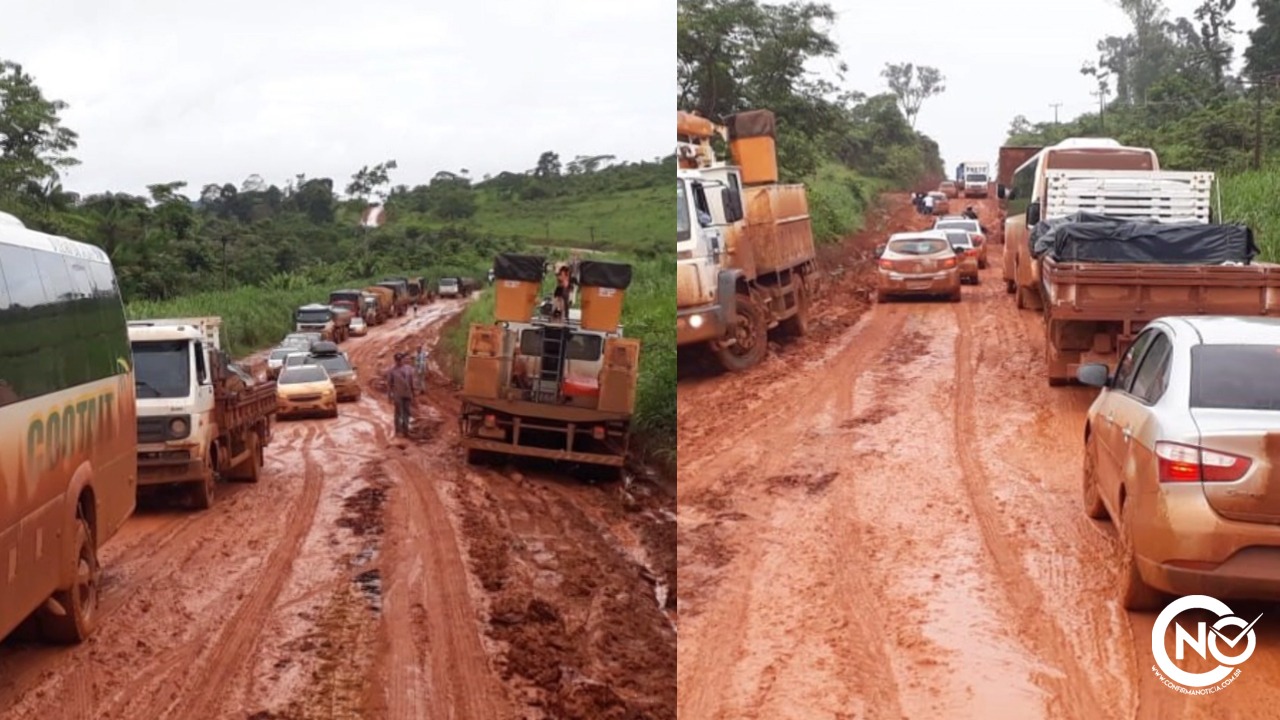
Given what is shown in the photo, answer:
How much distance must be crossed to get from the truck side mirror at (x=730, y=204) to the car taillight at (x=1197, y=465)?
9.83 m

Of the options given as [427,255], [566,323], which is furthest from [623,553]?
[427,255]

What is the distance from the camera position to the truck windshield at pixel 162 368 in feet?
49.6

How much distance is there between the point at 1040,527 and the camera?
8633mm

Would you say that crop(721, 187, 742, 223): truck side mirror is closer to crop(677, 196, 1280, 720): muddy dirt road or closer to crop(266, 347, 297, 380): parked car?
crop(677, 196, 1280, 720): muddy dirt road

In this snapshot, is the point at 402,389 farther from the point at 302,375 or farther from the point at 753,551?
the point at 753,551

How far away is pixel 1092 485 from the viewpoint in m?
8.66

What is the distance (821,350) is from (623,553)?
5.30 meters

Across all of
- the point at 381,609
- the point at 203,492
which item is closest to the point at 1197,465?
the point at 381,609

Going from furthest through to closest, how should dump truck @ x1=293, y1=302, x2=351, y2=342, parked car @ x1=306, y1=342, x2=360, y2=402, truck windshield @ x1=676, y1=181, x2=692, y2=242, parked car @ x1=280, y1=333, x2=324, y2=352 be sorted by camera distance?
dump truck @ x1=293, y1=302, x2=351, y2=342 → parked car @ x1=280, y1=333, x2=324, y2=352 → parked car @ x1=306, y1=342, x2=360, y2=402 → truck windshield @ x1=676, y1=181, x2=692, y2=242

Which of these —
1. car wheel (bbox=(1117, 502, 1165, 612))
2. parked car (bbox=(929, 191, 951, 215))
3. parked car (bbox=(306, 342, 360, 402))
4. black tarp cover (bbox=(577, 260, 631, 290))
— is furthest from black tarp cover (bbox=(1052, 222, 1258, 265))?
parked car (bbox=(929, 191, 951, 215))

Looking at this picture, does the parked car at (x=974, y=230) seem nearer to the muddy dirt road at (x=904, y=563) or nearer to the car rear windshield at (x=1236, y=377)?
the muddy dirt road at (x=904, y=563)

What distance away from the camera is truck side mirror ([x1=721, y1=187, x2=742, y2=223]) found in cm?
1566

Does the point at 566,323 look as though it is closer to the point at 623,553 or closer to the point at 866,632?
the point at 623,553

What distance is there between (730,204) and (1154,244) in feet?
15.9
